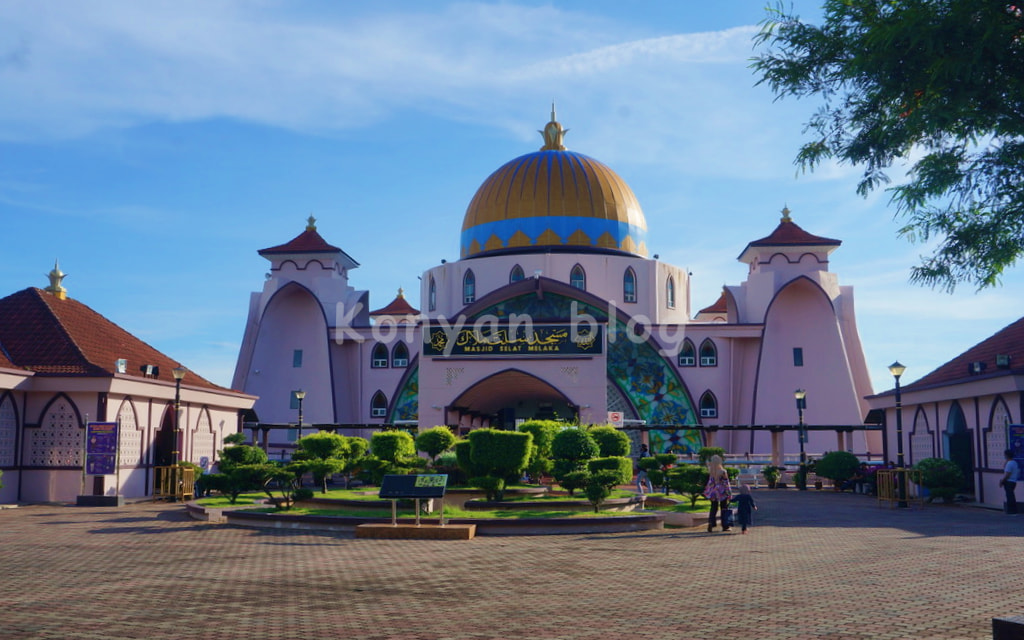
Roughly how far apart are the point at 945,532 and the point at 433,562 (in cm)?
877

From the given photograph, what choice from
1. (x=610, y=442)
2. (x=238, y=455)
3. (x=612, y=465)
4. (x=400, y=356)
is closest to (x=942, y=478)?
(x=610, y=442)

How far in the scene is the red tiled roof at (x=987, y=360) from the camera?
72.5ft

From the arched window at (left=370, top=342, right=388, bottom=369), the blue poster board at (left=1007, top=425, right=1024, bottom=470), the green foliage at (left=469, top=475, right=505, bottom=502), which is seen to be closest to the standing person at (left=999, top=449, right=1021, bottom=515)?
the blue poster board at (left=1007, top=425, right=1024, bottom=470)

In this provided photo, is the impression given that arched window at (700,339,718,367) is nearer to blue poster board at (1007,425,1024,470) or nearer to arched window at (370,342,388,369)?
arched window at (370,342,388,369)

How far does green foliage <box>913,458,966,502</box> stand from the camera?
2295cm

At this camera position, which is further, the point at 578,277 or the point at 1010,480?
the point at 578,277

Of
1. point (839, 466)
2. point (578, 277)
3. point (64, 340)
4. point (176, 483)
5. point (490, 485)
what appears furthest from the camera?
point (578, 277)

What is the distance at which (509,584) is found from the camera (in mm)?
9867

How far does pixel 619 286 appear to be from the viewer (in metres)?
43.2

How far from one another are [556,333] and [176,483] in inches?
683

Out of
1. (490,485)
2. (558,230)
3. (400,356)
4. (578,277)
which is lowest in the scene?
(490,485)

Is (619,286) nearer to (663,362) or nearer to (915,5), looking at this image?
(663,362)

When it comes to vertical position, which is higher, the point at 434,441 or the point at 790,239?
the point at 790,239

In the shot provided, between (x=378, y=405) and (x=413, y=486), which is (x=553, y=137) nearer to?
(x=378, y=405)
